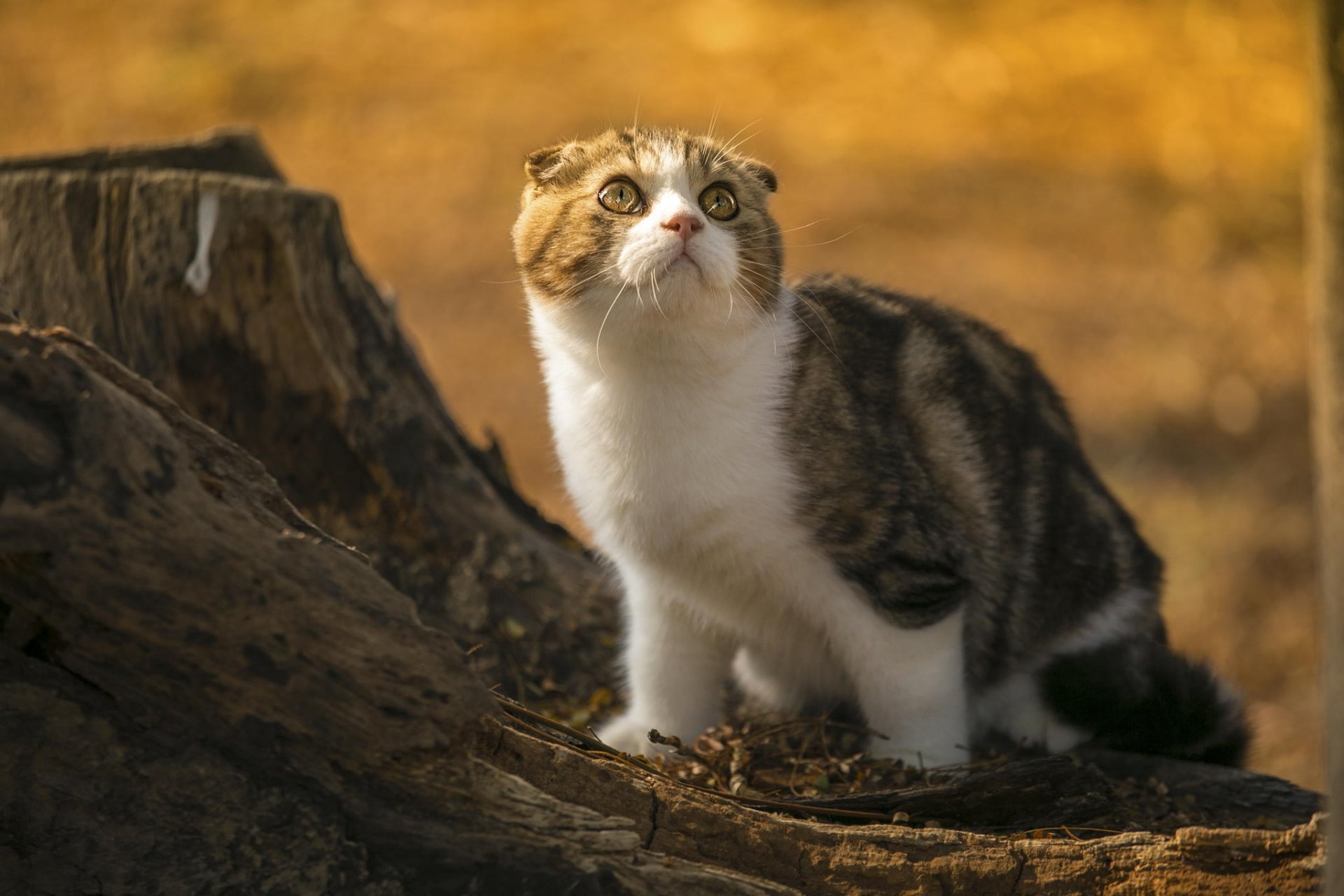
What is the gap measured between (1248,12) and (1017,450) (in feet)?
29.5

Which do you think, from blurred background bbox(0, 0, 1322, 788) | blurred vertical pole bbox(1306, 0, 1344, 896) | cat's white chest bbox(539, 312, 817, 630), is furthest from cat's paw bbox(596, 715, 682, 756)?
blurred background bbox(0, 0, 1322, 788)

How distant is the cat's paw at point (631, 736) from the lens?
10.8 ft

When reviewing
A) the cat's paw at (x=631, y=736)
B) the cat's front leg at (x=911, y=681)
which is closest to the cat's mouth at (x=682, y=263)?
the cat's front leg at (x=911, y=681)

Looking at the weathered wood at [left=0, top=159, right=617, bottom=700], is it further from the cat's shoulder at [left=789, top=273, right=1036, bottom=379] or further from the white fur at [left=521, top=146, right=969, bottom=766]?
the cat's shoulder at [left=789, top=273, right=1036, bottom=379]

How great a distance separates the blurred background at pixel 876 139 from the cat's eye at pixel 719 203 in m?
4.38

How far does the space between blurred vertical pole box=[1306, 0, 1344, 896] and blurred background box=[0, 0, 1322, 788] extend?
5.81m

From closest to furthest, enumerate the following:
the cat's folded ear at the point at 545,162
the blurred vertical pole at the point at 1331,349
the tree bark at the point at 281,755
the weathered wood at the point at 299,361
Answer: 1. the blurred vertical pole at the point at 1331,349
2. the tree bark at the point at 281,755
3. the cat's folded ear at the point at 545,162
4. the weathered wood at the point at 299,361

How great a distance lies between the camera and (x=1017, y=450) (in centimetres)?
340

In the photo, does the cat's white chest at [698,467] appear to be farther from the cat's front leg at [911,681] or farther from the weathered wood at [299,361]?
the weathered wood at [299,361]

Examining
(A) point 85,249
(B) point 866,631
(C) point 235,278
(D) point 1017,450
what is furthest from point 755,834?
(A) point 85,249

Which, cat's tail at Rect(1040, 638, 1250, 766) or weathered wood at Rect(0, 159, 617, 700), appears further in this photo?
weathered wood at Rect(0, 159, 617, 700)

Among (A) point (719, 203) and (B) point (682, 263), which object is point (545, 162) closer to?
(A) point (719, 203)

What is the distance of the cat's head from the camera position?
9.00 ft

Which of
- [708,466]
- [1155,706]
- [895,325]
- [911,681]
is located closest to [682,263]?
[708,466]
